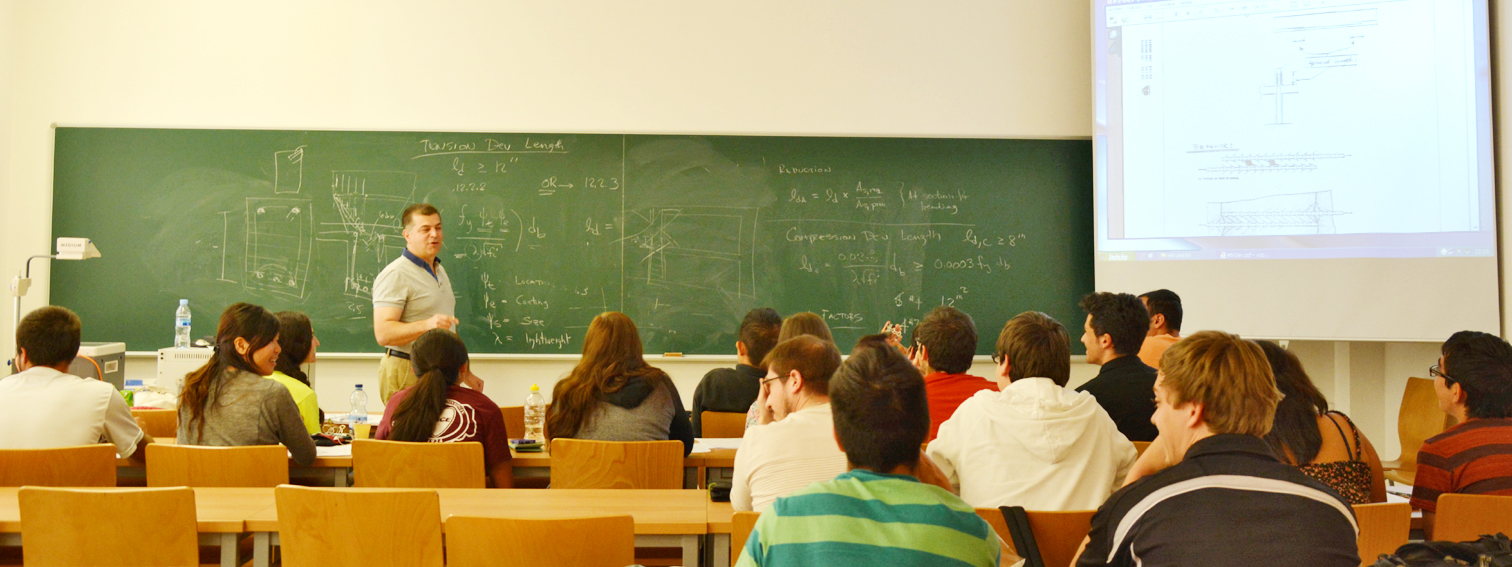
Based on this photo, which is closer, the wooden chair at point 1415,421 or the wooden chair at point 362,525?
the wooden chair at point 362,525

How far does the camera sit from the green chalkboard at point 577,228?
221 inches

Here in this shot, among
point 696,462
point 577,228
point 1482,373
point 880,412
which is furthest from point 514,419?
point 1482,373

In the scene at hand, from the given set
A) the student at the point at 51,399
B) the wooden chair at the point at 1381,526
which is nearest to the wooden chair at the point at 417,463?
the student at the point at 51,399

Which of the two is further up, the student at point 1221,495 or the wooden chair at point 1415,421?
the student at point 1221,495

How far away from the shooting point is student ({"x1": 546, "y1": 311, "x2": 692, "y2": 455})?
11.0 ft

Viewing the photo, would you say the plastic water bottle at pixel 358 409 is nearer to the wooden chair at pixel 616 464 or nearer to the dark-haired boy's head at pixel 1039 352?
the wooden chair at pixel 616 464

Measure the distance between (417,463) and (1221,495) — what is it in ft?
7.71

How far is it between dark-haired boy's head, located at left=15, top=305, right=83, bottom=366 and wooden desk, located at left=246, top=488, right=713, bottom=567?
1264 millimetres

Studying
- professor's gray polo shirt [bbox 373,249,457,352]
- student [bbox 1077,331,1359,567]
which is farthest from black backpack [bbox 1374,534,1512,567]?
professor's gray polo shirt [bbox 373,249,457,352]

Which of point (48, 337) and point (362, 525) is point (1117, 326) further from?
point (48, 337)

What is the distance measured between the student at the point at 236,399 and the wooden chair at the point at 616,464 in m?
0.94

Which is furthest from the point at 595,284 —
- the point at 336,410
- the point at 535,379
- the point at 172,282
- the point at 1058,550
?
the point at 1058,550

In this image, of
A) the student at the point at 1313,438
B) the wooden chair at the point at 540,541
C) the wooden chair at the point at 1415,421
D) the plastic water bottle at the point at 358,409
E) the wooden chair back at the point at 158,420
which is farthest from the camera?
the wooden chair at the point at 1415,421

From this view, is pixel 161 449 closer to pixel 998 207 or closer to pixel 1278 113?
pixel 998 207
